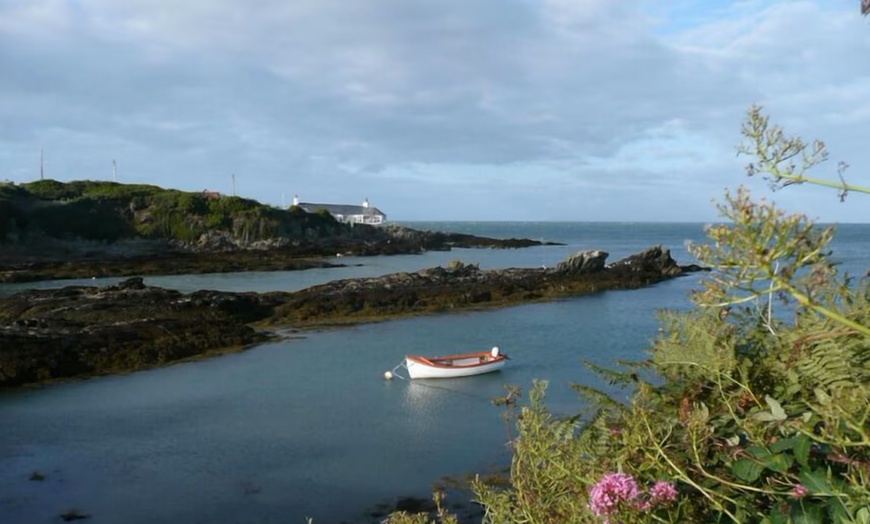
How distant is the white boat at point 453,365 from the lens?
17.4 m

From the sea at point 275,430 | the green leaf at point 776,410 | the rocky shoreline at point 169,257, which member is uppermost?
the green leaf at point 776,410

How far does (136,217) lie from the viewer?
62.5 meters

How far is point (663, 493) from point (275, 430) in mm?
12272

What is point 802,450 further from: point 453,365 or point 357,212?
point 357,212

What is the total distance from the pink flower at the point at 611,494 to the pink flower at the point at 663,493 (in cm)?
6

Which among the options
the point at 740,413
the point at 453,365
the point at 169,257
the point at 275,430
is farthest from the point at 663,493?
the point at 169,257

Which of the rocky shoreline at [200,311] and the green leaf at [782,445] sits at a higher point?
the green leaf at [782,445]

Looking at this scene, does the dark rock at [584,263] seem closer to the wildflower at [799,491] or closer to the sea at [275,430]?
the sea at [275,430]

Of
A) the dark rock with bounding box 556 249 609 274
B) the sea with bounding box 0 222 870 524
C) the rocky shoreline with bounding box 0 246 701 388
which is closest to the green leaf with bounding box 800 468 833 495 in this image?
the sea with bounding box 0 222 870 524

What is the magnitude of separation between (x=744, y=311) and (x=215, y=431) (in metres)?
12.1

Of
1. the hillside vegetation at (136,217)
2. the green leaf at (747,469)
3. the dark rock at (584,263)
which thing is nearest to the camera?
the green leaf at (747,469)

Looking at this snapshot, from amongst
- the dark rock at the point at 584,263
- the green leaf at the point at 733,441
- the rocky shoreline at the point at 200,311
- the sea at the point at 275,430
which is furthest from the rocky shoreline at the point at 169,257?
the green leaf at the point at 733,441

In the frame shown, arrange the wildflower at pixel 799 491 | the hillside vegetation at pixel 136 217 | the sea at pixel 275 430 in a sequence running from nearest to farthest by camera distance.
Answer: the wildflower at pixel 799 491 < the sea at pixel 275 430 < the hillside vegetation at pixel 136 217

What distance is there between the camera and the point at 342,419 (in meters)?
14.1
